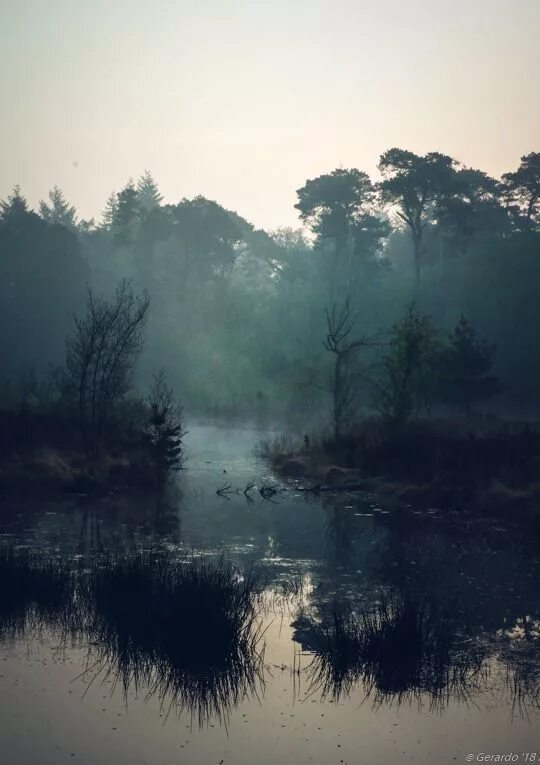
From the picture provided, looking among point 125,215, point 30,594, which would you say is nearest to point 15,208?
point 125,215

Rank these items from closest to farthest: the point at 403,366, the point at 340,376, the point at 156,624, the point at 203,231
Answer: the point at 156,624 → the point at 403,366 → the point at 340,376 → the point at 203,231

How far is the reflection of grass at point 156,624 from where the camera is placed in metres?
10.8

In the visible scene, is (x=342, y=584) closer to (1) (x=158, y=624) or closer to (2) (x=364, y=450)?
(1) (x=158, y=624)

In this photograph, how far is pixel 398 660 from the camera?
11391 millimetres

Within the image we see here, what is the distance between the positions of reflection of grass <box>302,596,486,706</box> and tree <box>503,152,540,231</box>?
6604cm

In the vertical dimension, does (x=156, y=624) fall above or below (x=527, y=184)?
below

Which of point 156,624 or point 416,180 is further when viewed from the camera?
point 416,180

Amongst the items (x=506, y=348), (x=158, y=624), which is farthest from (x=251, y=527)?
(x=506, y=348)

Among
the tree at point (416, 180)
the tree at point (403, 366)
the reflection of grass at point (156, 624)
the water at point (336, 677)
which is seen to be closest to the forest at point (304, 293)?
the tree at point (416, 180)

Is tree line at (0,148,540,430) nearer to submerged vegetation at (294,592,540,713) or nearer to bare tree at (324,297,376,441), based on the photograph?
bare tree at (324,297,376,441)

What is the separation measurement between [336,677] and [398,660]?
0.98 metres

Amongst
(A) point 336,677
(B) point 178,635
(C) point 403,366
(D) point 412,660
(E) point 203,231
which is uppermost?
(E) point 203,231

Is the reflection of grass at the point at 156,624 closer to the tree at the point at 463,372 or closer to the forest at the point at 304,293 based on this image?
the tree at the point at 463,372

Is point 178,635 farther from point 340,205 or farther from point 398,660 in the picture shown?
point 340,205
